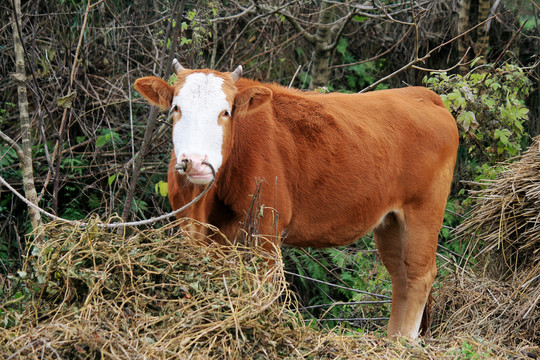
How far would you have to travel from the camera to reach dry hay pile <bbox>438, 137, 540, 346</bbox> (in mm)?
5426

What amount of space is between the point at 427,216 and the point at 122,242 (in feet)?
10.3

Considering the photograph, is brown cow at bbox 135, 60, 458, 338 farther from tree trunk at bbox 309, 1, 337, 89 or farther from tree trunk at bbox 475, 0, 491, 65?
tree trunk at bbox 475, 0, 491, 65

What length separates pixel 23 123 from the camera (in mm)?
5430

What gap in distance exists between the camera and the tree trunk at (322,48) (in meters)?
7.73

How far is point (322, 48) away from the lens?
25.6 feet

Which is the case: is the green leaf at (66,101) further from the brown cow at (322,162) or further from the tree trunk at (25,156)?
the brown cow at (322,162)

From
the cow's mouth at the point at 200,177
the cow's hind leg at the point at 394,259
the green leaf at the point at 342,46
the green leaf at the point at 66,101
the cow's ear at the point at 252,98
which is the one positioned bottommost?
the cow's hind leg at the point at 394,259

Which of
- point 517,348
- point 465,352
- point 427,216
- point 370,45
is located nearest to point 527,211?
point 427,216

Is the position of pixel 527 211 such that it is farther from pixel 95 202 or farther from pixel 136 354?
pixel 95 202

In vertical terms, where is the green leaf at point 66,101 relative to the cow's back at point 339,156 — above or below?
above

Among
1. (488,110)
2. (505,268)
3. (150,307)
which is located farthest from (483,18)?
(150,307)

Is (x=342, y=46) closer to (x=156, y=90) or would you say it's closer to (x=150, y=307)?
(x=156, y=90)

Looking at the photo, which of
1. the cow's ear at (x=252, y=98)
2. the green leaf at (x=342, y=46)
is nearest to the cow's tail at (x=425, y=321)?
the cow's ear at (x=252, y=98)

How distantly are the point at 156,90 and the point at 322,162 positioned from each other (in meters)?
1.49
